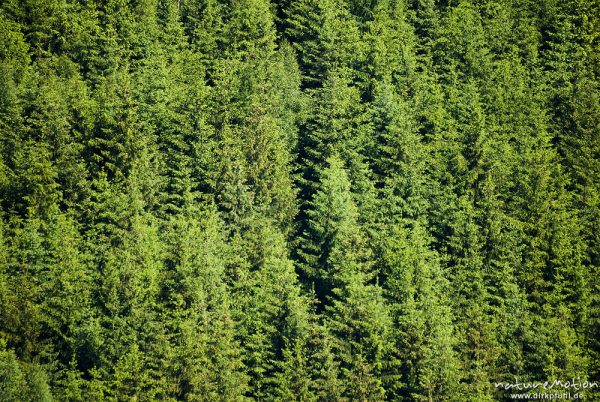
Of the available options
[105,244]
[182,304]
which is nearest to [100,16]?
[105,244]

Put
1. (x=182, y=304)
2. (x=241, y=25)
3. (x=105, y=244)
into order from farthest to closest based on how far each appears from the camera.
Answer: (x=241, y=25) → (x=105, y=244) → (x=182, y=304)

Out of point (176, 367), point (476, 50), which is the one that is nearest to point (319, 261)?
point (176, 367)

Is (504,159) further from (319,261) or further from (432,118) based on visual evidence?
(319,261)

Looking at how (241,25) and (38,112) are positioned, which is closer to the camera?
(38,112)

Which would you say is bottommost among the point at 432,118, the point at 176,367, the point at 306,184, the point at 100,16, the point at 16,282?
the point at 176,367

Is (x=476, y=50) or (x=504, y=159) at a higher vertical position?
(x=476, y=50)

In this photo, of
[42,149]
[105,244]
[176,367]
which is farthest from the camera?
[42,149]
